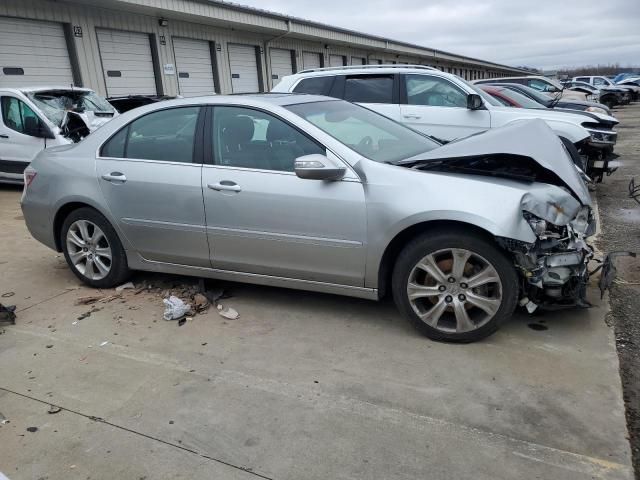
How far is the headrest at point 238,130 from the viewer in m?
3.99

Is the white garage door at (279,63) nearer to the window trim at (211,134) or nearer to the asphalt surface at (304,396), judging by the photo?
the window trim at (211,134)

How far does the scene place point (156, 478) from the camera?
242 cm

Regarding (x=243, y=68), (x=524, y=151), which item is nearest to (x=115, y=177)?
(x=524, y=151)

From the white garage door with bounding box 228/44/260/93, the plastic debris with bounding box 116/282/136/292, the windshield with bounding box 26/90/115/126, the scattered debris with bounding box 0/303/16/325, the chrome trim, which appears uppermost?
the white garage door with bounding box 228/44/260/93

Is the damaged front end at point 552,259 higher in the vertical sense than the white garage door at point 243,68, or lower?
lower

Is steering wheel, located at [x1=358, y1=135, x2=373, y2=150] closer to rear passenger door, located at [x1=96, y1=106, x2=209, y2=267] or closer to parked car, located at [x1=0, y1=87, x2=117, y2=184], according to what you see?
rear passenger door, located at [x1=96, y1=106, x2=209, y2=267]

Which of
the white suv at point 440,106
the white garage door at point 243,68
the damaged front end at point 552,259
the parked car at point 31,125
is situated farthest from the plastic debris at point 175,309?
the white garage door at point 243,68

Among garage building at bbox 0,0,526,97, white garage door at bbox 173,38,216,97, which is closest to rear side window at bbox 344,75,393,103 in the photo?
garage building at bbox 0,0,526,97

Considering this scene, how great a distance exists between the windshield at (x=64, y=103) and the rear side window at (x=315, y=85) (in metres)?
4.14

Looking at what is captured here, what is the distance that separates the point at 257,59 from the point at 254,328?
58.5 ft

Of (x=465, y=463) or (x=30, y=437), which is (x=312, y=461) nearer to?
(x=465, y=463)

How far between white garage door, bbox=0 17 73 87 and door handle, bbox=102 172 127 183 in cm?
928

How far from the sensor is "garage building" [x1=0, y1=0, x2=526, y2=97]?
1216 cm

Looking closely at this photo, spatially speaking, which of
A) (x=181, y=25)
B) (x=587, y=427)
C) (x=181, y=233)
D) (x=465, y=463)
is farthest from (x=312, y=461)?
(x=181, y=25)
